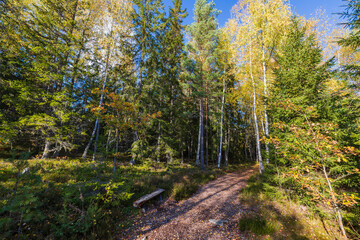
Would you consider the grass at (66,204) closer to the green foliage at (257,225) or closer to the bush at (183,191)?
the bush at (183,191)

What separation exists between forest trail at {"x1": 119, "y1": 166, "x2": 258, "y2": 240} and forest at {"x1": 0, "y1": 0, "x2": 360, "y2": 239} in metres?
0.44

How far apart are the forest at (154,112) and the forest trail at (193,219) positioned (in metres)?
0.44

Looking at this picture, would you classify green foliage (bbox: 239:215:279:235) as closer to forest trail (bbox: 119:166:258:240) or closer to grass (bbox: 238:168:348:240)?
grass (bbox: 238:168:348:240)

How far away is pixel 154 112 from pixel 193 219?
800 centimetres

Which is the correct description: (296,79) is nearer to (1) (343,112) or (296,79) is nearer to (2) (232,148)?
(1) (343,112)

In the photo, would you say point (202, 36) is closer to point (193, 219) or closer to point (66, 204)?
point (193, 219)

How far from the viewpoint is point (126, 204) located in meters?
5.37

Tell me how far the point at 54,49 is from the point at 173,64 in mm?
9035

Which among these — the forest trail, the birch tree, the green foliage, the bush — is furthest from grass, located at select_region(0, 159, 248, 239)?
the birch tree

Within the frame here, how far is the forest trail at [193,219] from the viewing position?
385cm

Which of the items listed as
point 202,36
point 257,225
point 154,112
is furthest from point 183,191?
point 202,36

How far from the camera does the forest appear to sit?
3.65 m

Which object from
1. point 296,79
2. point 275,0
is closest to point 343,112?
point 296,79

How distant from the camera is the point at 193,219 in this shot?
4.61 meters
